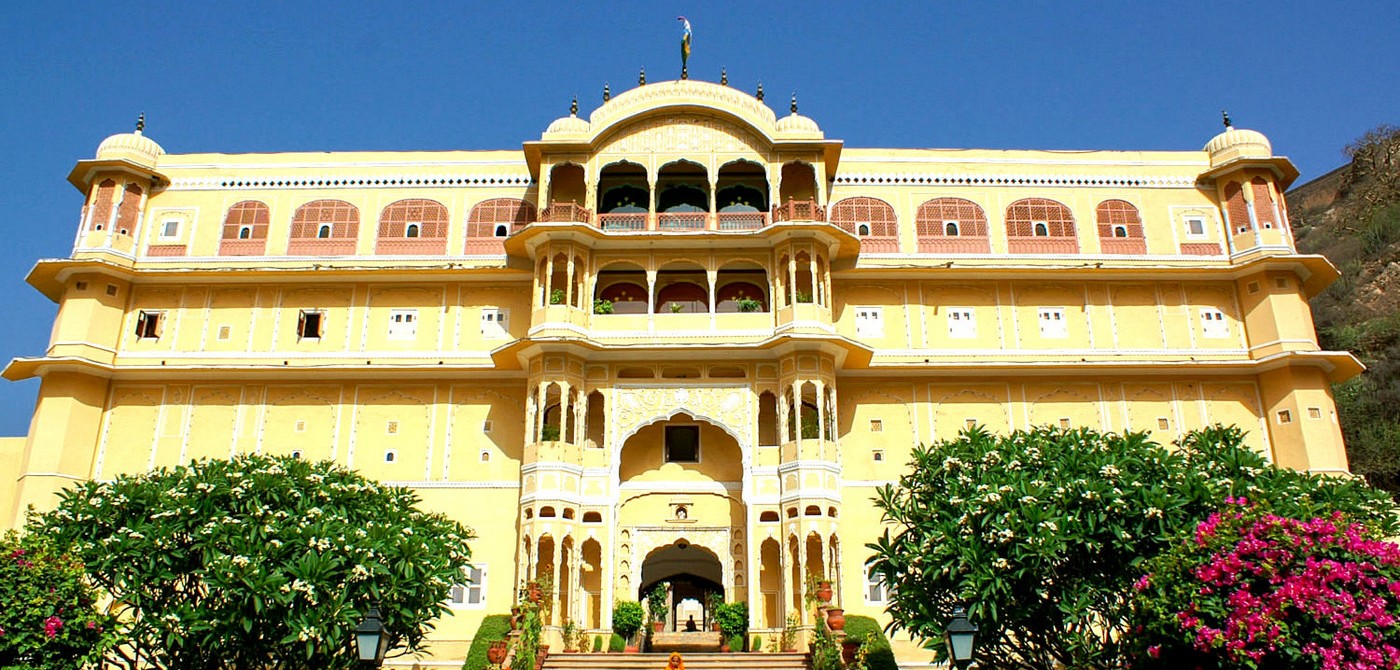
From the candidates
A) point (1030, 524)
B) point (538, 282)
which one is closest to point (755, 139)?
point (538, 282)

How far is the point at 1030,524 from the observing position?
14.9 meters

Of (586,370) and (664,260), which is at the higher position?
(664,260)

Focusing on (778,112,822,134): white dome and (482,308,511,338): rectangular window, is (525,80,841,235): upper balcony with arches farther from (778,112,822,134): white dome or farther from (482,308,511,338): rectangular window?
(482,308,511,338): rectangular window

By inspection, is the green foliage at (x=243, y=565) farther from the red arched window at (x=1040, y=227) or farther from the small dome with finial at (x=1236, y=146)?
the small dome with finial at (x=1236, y=146)

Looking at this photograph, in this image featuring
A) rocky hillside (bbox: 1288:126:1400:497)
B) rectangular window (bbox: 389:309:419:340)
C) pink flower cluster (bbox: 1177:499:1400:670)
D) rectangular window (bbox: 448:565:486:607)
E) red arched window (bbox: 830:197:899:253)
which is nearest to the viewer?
pink flower cluster (bbox: 1177:499:1400:670)

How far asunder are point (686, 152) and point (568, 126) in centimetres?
302

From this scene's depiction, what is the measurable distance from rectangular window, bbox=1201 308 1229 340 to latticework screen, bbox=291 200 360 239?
21.2 meters

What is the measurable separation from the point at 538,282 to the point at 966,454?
12.0 metres

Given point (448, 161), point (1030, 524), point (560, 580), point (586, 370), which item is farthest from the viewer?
point (448, 161)

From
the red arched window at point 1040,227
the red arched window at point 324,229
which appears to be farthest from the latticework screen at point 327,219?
the red arched window at point 1040,227

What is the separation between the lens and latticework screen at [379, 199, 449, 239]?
27641 millimetres

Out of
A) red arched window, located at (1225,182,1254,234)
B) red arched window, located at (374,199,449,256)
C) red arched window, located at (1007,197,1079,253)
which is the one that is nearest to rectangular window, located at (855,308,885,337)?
red arched window, located at (1007,197,1079,253)

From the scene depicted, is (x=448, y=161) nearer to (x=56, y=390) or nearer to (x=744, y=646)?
(x=56, y=390)

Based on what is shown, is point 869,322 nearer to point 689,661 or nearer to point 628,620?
point 628,620
